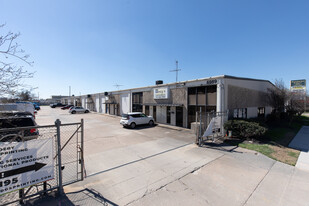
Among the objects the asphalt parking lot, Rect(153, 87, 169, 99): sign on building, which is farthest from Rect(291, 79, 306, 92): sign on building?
the asphalt parking lot

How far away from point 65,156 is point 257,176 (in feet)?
26.3

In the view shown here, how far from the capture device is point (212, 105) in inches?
448

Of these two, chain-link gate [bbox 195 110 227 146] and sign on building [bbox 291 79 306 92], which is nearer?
chain-link gate [bbox 195 110 227 146]

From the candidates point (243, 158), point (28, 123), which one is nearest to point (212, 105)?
point (243, 158)

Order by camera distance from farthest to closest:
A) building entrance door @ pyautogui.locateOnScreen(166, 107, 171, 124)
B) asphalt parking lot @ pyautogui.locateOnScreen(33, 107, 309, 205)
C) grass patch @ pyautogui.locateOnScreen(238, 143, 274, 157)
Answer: building entrance door @ pyautogui.locateOnScreen(166, 107, 171, 124)
grass patch @ pyautogui.locateOnScreen(238, 143, 274, 157)
asphalt parking lot @ pyautogui.locateOnScreen(33, 107, 309, 205)

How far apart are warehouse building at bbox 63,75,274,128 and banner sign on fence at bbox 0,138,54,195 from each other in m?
7.02

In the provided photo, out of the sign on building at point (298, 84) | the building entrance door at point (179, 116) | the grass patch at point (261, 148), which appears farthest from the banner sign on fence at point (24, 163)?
the sign on building at point (298, 84)

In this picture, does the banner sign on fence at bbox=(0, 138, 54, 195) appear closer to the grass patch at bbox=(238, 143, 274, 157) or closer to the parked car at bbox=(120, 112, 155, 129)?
the grass patch at bbox=(238, 143, 274, 157)

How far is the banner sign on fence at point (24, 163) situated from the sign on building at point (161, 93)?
40.1ft

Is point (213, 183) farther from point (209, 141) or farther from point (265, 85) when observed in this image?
point (265, 85)

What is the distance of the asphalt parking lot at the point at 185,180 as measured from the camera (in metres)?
3.68

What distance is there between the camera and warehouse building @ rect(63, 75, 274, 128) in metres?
10.8

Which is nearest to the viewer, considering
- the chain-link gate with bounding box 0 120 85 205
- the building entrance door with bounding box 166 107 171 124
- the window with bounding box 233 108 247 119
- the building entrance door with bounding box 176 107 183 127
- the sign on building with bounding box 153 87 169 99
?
the chain-link gate with bounding box 0 120 85 205

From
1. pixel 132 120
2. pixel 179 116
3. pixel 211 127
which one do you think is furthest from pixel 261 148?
pixel 132 120
